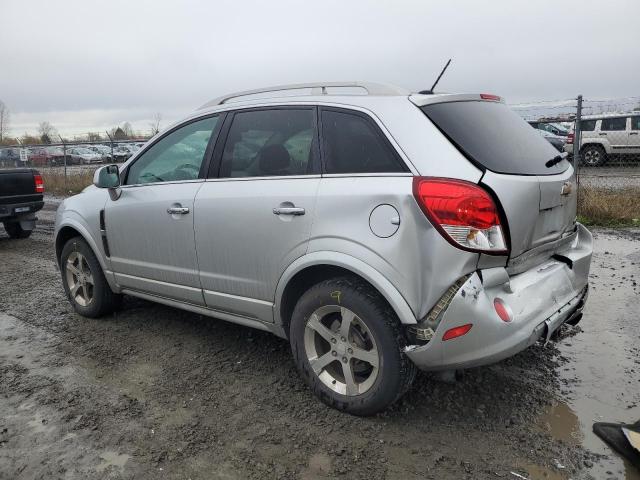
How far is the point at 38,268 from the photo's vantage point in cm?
673

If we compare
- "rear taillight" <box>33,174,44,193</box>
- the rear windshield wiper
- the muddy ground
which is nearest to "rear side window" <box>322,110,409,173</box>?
the rear windshield wiper

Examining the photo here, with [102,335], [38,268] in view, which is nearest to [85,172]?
[38,268]

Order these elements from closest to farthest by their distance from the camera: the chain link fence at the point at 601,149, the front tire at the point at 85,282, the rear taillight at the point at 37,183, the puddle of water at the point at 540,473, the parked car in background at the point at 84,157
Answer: the puddle of water at the point at 540,473
the front tire at the point at 85,282
the chain link fence at the point at 601,149
the rear taillight at the point at 37,183
the parked car in background at the point at 84,157

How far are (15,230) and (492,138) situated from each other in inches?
342

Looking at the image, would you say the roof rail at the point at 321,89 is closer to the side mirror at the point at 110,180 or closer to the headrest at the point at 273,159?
the headrest at the point at 273,159

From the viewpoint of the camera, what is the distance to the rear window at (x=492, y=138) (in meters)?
2.75

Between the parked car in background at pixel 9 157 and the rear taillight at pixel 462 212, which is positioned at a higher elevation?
the rear taillight at pixel 462 212

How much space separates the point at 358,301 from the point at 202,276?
1.30 metres

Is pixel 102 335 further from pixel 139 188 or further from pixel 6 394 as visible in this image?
pixel 139 188

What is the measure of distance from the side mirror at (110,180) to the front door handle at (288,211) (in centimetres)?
175

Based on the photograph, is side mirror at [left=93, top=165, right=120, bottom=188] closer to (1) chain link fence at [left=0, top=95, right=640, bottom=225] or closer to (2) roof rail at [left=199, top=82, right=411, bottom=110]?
(2) roof rail at [left=199, top=82, right=411, bottom=110]

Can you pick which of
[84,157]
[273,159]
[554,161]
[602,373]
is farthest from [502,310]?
[84,157]

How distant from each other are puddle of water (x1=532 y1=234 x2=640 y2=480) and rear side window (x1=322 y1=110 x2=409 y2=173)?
1.65 metres

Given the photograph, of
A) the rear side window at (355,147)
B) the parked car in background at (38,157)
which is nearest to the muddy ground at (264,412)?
the rear side window at (355,147)
